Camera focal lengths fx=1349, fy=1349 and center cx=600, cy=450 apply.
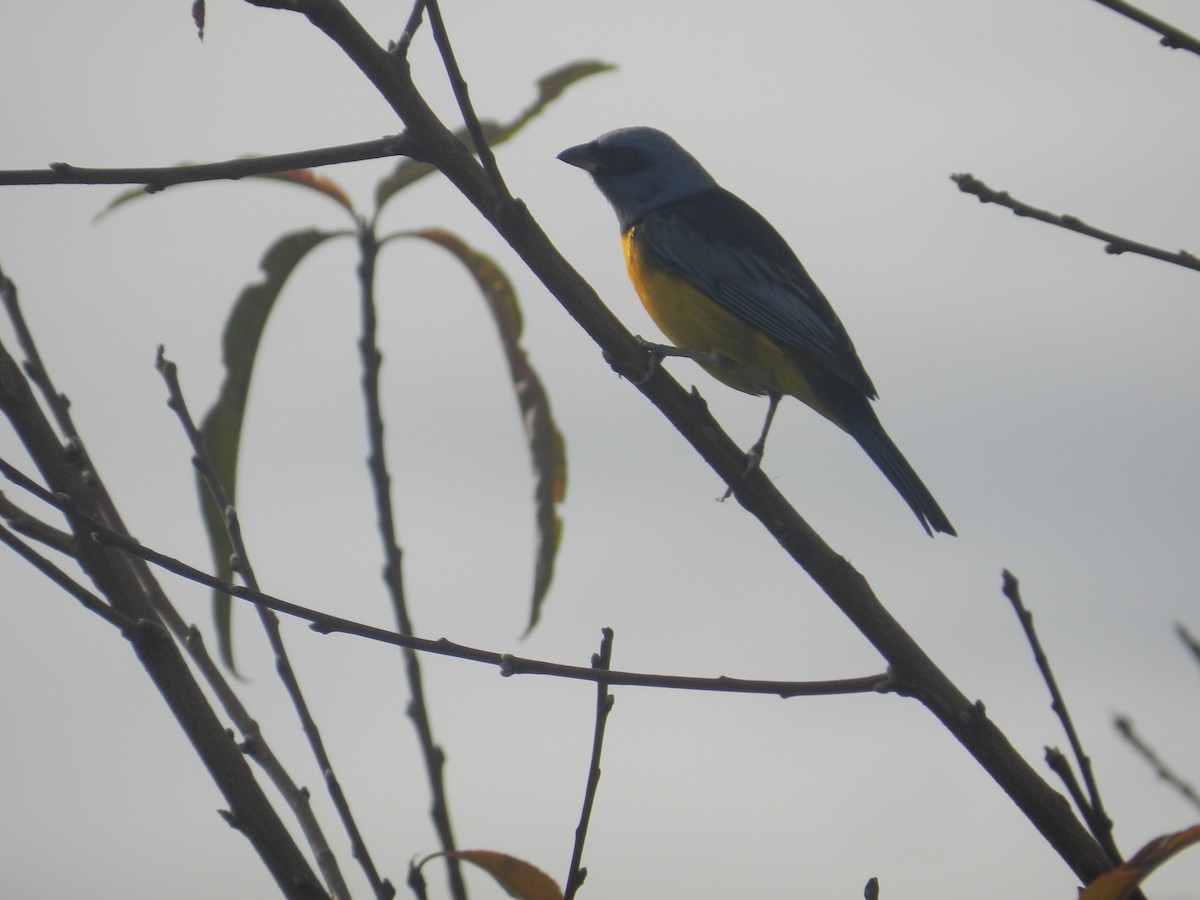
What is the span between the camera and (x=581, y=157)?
632 cm

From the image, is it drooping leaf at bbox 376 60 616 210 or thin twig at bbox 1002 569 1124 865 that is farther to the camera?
drooping leaf at bbox 376 60 616 210

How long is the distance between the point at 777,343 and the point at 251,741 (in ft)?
10.1

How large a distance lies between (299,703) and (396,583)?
45cm

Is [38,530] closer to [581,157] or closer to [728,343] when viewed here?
[728,343]

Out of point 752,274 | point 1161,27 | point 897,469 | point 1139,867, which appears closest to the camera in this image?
point 1139,867

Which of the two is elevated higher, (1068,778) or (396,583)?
(396,583)

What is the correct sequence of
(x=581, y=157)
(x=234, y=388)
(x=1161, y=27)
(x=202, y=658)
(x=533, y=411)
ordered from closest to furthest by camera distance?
(x=1161, y=27) → (x=202, y=658) → (x=234, y=388) → (x=533, y=411) → (x=581, y=157)

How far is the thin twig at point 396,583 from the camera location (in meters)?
2.43

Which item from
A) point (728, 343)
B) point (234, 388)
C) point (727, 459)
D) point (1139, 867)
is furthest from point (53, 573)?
point (728, 343)

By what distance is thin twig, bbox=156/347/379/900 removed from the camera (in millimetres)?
2096

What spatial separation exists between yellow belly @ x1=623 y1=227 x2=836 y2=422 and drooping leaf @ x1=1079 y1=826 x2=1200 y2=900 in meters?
3.53

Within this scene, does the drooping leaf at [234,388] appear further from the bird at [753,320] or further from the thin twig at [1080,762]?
the thin twig at [1080,762]

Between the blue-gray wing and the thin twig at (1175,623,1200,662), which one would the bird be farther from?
the thin twig at (1175,623,1200,662)

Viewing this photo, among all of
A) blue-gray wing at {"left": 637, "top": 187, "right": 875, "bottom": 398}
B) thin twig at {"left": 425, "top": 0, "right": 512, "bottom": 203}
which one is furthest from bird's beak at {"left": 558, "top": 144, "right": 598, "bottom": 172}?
thin twig at {"left": 425, "top": 0, "right": 512, "bottom": 203}
